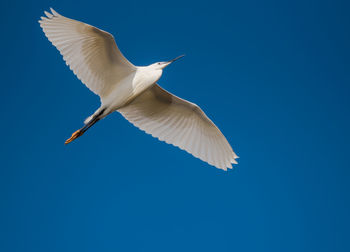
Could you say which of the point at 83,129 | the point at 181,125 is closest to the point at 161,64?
the point at 181,125

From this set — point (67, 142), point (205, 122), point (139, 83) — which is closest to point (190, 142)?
point (205, 122)

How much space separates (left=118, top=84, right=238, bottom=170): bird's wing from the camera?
837 cm

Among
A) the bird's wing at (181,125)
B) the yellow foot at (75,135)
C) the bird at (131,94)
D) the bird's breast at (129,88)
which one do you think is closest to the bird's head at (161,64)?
the bird at (131,94)

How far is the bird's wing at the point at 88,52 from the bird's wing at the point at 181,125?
27.9 inches

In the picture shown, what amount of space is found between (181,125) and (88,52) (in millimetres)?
2128

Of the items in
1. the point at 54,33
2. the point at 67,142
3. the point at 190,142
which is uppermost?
the point at 190,142

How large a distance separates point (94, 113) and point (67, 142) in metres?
0.78

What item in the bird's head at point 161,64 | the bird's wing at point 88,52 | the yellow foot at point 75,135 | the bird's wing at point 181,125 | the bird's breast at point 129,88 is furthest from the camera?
the bird's wing at point 181,125

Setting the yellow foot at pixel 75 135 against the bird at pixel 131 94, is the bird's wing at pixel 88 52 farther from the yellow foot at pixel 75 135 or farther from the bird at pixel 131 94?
the yellow foot at pixel 75 135

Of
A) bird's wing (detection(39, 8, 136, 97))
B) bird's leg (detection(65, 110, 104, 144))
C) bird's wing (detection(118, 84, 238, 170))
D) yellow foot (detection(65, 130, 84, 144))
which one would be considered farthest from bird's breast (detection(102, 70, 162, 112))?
yellow foot (detection(65, 130, 84, 144))

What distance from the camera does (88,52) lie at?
24.6 feet

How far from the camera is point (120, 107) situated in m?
7.95

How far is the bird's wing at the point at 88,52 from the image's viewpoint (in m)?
7.21

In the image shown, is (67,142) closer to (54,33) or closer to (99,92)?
(99,92)
